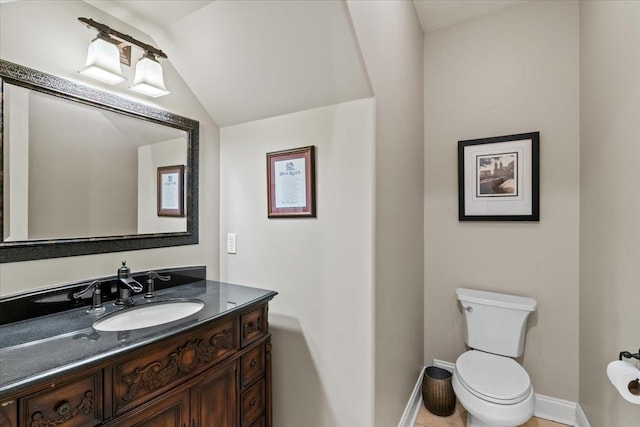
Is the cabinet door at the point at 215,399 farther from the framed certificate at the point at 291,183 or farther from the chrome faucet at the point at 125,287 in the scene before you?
the framed certificate at the point at 291,183

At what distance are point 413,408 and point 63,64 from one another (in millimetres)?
2671

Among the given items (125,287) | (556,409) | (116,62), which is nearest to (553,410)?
(556,409)

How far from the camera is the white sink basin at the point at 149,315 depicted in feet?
4.01

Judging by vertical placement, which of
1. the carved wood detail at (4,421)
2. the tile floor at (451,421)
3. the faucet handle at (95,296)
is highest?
the faucet handle at (95,296)

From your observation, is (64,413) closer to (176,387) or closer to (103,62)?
(176,387)

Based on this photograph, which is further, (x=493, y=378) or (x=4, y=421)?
(x=493, y=378)

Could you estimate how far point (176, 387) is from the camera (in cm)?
107

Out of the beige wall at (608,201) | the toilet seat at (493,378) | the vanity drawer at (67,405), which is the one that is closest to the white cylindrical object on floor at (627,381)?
the beige wall at (608,201)

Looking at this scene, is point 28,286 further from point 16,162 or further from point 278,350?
point 278,350

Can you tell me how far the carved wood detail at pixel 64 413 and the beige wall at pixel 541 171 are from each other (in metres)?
2.17

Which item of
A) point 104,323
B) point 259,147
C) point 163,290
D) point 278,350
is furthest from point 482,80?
point 104,323

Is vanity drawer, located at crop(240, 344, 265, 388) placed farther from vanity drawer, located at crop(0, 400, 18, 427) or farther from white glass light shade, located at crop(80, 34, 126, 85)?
white glass light shade, located at crop(80, 34, 126, 85)

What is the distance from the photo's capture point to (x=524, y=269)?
6.86ft

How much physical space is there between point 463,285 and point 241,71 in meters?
2.08
